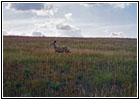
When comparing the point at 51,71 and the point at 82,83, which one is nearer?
the point at 82,83

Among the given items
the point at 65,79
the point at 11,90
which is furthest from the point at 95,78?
the point at 11,90

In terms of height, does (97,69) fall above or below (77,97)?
above

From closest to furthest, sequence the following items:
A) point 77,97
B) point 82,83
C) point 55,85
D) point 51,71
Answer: point 77,97 < point 55,85 < point 82,83 < point 51,71

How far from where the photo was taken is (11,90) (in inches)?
300

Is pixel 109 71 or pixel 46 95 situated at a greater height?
pixel 109 71

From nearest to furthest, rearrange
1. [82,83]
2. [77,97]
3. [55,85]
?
[77,97]
[55,85]
[82,83]

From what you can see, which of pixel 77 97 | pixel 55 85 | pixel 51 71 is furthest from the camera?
pixel 51 71

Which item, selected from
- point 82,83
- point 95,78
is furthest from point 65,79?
point 95,78

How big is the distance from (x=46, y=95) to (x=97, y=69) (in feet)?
11.5

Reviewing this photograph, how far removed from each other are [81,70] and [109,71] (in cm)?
134

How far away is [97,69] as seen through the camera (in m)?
10.1

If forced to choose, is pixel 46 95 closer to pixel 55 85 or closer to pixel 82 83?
pixel 55 85

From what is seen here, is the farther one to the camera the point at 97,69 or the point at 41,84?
the point at 97,69

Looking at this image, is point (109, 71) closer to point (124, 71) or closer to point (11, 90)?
point (124, 71)
